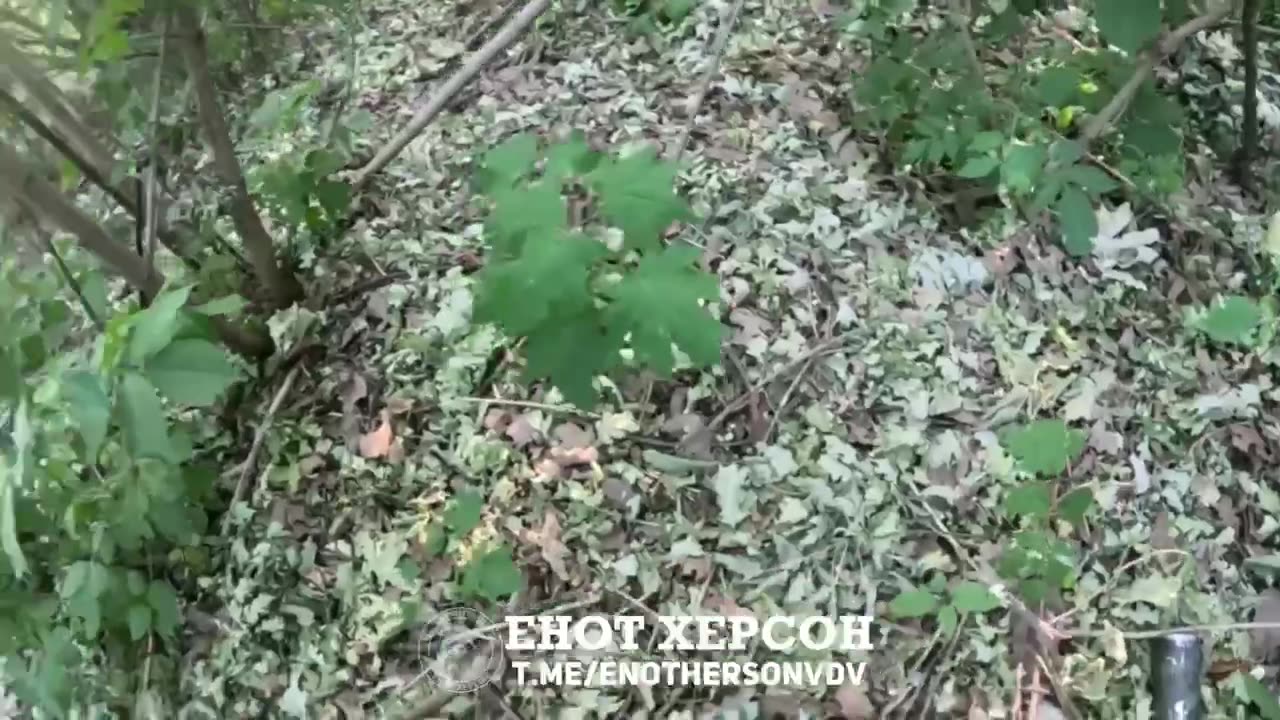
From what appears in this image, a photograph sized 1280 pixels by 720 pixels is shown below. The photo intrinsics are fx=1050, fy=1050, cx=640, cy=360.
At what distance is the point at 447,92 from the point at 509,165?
2.53 ft

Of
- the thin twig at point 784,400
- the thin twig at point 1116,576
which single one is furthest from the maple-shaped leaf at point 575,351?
A: the thin twig at point 1116,576

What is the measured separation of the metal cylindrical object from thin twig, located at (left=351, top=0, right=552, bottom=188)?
1377 mm

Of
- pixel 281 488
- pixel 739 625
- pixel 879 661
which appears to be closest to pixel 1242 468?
pixel 879 661

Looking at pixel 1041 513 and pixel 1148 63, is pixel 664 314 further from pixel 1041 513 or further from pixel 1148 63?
pixel 1148 63

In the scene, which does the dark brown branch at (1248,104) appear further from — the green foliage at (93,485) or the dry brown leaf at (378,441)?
the green foliage at (93,485)

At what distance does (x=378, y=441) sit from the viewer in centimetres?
164

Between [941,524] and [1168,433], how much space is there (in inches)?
16.6

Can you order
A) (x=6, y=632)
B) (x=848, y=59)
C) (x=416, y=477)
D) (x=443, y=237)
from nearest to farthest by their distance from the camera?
(x=6, y=632) < (x=416, y=477) < (x=443, y=237) < (x=848, y=59)

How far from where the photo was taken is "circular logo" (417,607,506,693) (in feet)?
4.91

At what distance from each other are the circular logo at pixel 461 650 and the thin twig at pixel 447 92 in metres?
0.79

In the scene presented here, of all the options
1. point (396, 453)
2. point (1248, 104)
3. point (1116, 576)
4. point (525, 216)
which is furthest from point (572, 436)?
point (1248, 104)

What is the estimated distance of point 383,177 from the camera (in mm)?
1882

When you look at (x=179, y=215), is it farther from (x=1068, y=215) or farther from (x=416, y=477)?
(x=1068, y=215)

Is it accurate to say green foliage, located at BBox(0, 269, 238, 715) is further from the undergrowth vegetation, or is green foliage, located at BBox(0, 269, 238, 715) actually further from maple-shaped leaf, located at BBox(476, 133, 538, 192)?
maple-shaped leaf, located at BBox(476, 133, 538, 192)
